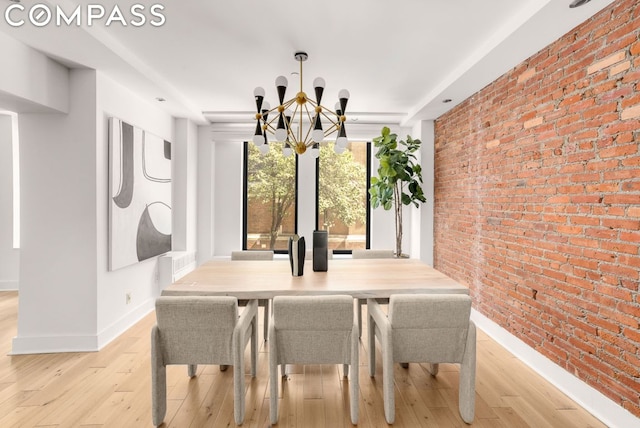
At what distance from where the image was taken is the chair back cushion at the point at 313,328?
6.82 ft

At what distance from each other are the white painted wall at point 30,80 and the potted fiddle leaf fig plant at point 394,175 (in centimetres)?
357

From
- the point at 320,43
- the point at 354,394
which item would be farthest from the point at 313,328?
the point at 320,43

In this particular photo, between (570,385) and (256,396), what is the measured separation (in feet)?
7.18

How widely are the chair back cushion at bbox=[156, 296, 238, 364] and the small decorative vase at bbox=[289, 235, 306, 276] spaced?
783 millimetres

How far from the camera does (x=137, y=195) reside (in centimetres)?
392

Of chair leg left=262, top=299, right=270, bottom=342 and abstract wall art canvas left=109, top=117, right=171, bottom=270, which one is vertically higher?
abstract wall art canvas left=109, top=117, right=171, bottom=270

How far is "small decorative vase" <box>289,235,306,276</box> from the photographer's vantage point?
2777mm

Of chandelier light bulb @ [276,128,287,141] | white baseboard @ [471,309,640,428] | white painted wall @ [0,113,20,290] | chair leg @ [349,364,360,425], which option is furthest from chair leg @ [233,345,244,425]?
white painted wall @ [0,113,20,290]

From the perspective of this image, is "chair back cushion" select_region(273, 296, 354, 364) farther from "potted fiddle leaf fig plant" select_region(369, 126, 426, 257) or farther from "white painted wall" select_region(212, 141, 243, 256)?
"white painted wall" select_region(212, 141, 243, 256)

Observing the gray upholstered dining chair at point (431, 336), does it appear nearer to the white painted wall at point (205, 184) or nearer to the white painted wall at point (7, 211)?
the white painted wall at point (205, 184)

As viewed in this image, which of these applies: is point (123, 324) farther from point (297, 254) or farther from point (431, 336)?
point (431, 336)

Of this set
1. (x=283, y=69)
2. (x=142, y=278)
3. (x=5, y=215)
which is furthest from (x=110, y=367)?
(x=5, y=215)

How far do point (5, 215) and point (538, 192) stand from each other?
6.76m

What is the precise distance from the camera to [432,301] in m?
2.08
